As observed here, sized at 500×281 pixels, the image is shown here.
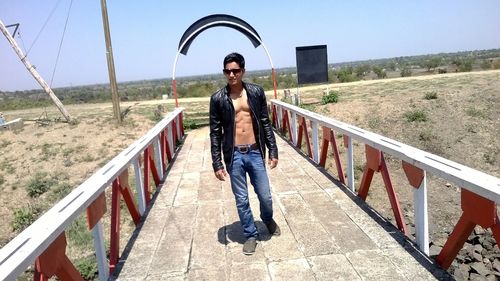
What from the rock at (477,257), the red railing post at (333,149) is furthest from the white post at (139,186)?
the rock at (477,257)

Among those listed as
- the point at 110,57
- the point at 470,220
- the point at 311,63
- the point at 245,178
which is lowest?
the point at 470,220

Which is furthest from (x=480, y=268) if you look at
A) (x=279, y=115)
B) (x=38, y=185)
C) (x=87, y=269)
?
(x=38, y=185)

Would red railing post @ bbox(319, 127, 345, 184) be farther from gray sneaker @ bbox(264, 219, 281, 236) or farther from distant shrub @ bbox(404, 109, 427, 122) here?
distant shrub @ bbox(404, 109, 427, 122)

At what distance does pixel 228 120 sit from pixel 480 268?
16.5 ft

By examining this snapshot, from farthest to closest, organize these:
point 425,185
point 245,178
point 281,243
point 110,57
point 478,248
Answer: point 110,57, point 478,248, point 281,243, point 245,178, point 425,185

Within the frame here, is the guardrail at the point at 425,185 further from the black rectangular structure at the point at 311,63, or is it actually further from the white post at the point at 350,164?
the black rectangular structure at the point at 311,63

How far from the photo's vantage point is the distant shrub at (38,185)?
12.5 meters

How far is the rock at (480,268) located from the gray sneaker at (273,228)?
3809mm

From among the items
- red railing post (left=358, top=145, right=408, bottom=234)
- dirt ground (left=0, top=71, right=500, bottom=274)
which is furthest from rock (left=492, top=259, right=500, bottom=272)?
red railing post (left=358, top=145, right=408, bottom=234)

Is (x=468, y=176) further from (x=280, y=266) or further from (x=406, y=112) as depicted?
(x=406, y=112)

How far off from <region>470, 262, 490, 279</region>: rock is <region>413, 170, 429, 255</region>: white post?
326 centimetres

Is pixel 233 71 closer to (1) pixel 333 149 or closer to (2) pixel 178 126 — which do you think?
(1) pixel 333 149

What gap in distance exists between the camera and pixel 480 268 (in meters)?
6.87

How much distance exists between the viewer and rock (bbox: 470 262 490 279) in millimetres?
6734
